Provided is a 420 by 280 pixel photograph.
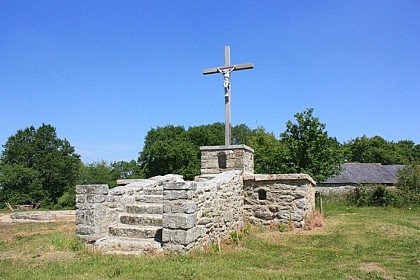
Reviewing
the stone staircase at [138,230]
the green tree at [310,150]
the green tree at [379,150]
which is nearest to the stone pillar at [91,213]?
the stone staircase at [138,230]

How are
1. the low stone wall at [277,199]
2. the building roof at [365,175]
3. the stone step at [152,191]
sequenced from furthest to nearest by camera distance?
the building roof at [365,175] → the low stone wall at [277,199] → the stone step at [152,191]

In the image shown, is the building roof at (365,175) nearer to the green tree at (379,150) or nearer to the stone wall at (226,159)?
the green tree at (379,150)

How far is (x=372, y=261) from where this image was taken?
6.12m

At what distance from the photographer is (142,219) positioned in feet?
24.0

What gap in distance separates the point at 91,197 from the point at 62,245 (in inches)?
46.4

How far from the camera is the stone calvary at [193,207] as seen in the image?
638 cm

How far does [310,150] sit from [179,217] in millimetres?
14109

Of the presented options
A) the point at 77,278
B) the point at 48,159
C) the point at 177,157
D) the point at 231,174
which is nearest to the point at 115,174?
the point at 48,159

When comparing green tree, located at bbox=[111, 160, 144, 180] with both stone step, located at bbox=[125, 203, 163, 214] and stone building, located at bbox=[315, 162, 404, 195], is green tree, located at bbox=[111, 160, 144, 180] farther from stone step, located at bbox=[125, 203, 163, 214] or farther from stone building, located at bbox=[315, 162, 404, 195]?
stone step, located at bbox=[125, 203, 163, 214]

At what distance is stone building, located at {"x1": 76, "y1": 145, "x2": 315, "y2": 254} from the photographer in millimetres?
6371

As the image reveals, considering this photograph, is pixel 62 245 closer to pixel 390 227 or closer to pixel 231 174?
pixel 231 174

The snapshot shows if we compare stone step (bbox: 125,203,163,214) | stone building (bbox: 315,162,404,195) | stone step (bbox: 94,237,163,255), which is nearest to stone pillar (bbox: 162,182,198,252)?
stone step (bbox: 94,237,163,255)

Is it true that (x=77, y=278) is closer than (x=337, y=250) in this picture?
Yes

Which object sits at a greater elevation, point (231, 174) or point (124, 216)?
point (231, 174)
